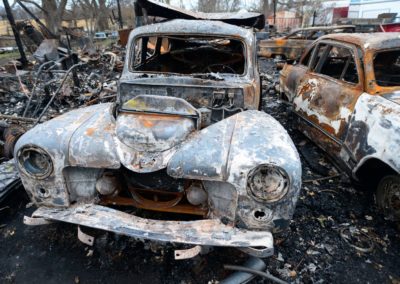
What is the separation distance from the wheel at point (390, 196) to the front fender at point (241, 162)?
1432 mm

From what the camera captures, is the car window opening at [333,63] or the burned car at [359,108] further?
the car window opening at [333,63]

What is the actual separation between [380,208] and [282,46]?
26.1ft

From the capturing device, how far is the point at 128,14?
27.0m

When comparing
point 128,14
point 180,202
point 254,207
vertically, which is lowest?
point 180,202

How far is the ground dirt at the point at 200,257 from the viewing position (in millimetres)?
2352

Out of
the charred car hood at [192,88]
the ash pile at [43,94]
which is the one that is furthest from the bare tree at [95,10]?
the charred car hood at [192,88]

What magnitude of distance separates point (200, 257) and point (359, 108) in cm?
230

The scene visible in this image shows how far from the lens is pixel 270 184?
1968 mm

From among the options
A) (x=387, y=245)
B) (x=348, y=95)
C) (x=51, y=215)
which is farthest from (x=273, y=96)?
(x=51, y=215)

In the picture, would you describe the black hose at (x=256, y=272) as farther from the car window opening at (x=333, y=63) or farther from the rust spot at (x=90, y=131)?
the car window opening at (x=333, y=63)

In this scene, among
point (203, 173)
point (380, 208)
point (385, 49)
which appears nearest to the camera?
point (203, 173)

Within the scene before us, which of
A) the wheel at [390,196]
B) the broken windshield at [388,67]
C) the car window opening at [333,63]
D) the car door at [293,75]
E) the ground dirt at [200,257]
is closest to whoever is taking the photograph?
the ground dirt at [200,257]

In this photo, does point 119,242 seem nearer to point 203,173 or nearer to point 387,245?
point 203,173

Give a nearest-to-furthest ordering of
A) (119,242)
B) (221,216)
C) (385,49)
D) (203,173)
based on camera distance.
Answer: (203,173) < (221,216) < (119,242) < (385,49)
